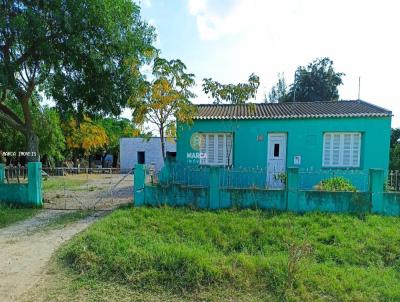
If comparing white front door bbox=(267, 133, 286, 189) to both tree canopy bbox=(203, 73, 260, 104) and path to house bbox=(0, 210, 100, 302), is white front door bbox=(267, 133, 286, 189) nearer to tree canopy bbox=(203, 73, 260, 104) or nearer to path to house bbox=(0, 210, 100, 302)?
tree canopy bbox=(203, 73, 260, 104)

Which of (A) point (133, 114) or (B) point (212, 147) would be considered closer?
(A) point (133, 114)

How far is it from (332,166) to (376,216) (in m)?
4.60

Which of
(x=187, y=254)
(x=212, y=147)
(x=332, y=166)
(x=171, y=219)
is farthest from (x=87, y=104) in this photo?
(x=332, y=166)

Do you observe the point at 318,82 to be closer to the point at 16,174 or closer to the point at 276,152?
the point at 276,152

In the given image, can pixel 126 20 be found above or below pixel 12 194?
above

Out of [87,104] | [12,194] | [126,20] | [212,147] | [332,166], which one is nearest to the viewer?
[12,194]

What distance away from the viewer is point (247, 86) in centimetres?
1038

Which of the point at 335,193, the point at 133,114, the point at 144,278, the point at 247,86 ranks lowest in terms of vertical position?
the point at 144,278

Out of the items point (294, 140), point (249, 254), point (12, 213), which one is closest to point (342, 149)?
point (294, 140)

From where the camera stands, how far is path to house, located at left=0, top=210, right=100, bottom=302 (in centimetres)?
445

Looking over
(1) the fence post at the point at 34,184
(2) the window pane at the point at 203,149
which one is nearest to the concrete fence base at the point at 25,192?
(1) the fence post at the point at 34,184

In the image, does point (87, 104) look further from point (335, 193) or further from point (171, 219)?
point (335, 193)

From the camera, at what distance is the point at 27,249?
5816 mm

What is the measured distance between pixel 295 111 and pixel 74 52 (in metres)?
8.97
